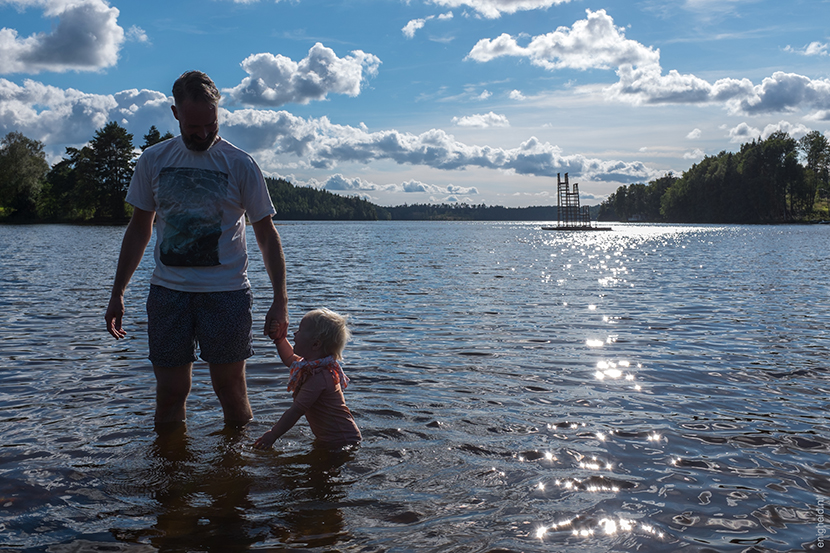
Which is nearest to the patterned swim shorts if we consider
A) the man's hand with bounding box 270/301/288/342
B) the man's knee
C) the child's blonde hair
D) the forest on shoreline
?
the man's knee

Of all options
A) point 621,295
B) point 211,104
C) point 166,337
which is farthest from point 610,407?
point 621,295

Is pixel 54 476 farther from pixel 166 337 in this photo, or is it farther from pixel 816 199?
pixel 816 199

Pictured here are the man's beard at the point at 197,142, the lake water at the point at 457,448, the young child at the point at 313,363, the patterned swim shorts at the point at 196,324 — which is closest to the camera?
the lake water at the point at 457,448

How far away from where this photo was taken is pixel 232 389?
195 inches

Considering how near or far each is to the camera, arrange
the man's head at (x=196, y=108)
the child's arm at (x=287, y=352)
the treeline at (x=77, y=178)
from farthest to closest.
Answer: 1. the treeline at (x=77, y=178)
2. the child's arm at (x=287, y=352)
3. the man's head at (x=196, y=108)

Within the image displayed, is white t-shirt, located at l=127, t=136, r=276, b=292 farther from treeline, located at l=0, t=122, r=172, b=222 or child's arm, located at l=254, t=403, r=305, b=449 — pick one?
treeline, located at l=0, t=122, r=172, b=222

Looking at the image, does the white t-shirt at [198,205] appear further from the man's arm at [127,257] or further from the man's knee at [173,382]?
the man's knee at [173,382]

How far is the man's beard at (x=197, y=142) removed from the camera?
433 centimetres

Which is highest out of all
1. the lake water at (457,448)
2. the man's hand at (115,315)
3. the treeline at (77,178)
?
the treeline at (77,178)

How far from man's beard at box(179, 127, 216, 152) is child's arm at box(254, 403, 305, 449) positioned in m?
2.15

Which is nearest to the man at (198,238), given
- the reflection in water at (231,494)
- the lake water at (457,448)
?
the reflection in water at (231,494)

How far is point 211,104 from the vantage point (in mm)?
4270

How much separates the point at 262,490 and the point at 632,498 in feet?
8.99

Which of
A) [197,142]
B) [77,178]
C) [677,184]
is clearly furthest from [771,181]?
[197,142]
